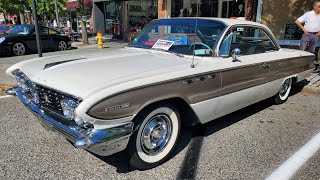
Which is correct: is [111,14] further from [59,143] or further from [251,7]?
[59,143]

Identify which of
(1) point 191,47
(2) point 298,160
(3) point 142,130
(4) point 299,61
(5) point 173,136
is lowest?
(2) point 298,160

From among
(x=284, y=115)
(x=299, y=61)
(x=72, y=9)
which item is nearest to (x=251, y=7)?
(x=299, y=61)

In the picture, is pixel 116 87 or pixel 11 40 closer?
pixel 116 87

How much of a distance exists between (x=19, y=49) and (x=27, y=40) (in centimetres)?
51

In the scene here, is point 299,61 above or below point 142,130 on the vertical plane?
above

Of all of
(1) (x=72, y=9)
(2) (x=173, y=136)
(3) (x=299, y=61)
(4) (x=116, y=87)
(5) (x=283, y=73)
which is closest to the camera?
(4) (x=116, y=87)

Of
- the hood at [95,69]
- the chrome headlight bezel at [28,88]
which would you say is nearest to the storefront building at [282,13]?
the hood at [95,69]

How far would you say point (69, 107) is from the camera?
2602 millimetres

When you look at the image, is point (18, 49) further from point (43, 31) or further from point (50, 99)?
point (50, 99)

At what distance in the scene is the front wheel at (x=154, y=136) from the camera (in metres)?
2.85

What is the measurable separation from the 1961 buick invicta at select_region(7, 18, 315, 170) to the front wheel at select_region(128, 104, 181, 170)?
0.01 meters

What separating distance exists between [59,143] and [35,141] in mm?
345

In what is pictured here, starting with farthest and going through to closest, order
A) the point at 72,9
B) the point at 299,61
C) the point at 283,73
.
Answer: the point at 72,9
the point at 299,61
the point at 283,73

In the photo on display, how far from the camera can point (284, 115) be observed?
15.7 ft
